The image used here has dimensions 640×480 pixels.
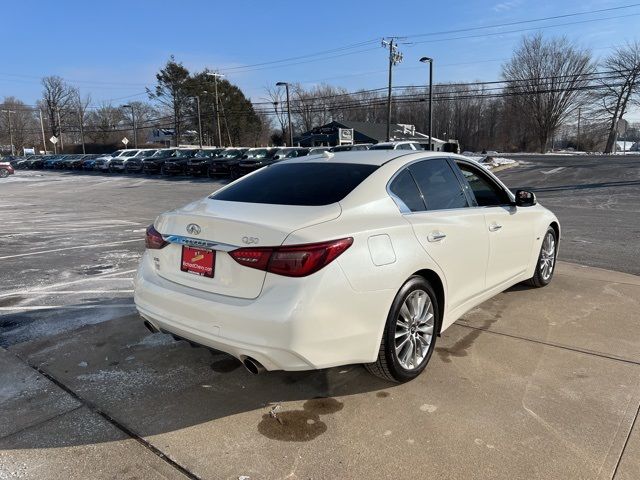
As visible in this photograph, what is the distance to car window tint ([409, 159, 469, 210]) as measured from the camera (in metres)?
3.79

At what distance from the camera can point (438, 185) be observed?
396cm

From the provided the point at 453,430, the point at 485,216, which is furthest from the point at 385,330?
the point at 485,216

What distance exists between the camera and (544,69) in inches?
2650

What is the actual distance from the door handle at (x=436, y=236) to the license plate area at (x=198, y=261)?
1.47m

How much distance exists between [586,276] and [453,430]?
4.24m

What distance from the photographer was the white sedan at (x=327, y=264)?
2775mm

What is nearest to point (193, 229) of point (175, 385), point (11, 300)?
point (175, 385)

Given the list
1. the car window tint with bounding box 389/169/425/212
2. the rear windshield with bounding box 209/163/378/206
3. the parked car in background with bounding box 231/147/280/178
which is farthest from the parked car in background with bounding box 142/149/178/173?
the car window tint with bounding box 389/169/425/212

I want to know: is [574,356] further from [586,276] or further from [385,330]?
[586,276]

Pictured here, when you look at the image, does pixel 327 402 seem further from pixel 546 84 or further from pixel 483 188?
Result: pixel 546 84

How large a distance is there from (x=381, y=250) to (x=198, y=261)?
113 centimetres

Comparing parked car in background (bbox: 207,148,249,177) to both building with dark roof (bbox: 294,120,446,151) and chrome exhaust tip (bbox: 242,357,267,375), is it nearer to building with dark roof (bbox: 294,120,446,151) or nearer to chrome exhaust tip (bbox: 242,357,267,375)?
chrome exhaust tip (bbox: 242,357,267,375)

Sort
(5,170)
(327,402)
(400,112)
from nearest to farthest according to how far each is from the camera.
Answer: (327,402) < (5,170) < (400,112)

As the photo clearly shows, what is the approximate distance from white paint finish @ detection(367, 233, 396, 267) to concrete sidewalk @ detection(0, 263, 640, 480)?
92 centimetres
